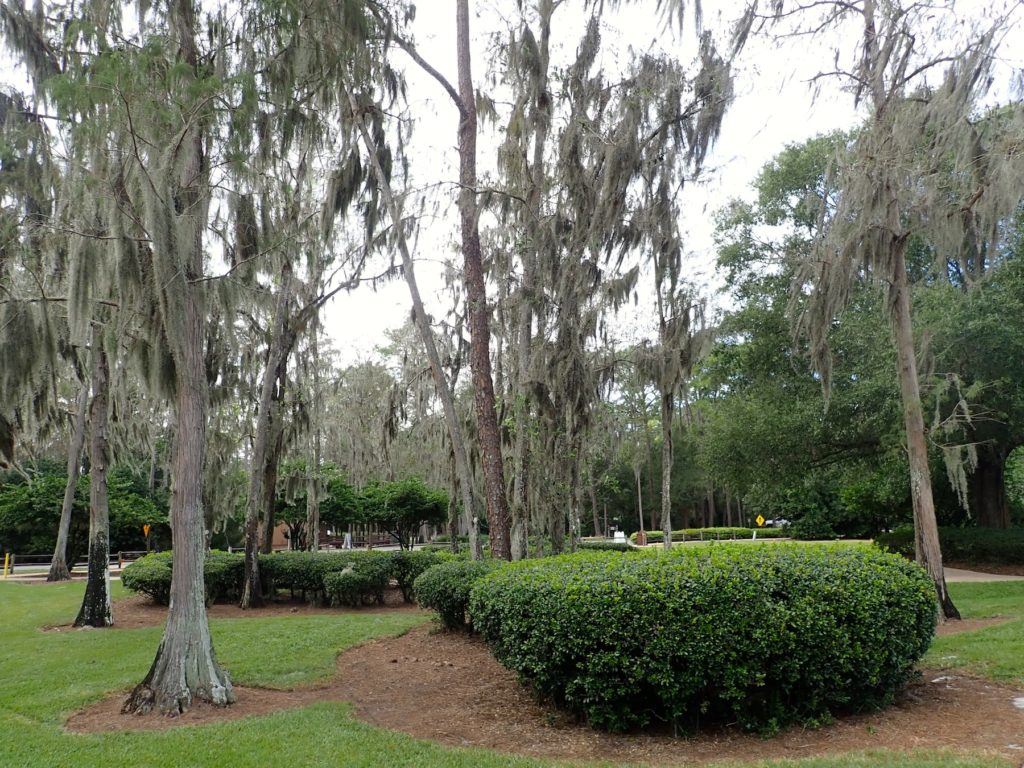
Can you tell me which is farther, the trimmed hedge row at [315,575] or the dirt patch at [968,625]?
the trimmed hedge row at [315,575]

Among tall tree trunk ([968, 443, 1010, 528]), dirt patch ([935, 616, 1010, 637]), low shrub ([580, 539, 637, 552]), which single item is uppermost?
tall tree trunk ([968, 443, 1010, 528])

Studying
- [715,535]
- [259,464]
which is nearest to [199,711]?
[259,464]

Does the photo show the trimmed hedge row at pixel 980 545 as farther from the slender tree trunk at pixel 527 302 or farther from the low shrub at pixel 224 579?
the low shrub at pixel 224 579

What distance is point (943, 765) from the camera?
4156mm

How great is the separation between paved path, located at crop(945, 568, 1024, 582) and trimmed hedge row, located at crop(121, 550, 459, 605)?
10850 mm

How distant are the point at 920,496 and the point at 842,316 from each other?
682 centimetres

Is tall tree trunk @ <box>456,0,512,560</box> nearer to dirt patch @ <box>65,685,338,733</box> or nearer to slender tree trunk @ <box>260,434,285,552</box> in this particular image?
dirt patch @ <box>65,685,338,733</box>

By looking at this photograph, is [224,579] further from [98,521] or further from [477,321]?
[477,321]

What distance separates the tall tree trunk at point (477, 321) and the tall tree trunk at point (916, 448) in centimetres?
548

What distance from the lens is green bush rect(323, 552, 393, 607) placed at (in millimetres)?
13492

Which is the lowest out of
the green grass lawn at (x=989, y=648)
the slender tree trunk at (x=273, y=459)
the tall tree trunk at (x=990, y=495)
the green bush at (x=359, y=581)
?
the green grass lawn at (x=989, y=648)

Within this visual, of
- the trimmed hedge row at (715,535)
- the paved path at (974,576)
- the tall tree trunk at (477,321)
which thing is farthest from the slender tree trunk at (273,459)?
the trimmed hedge row at (715,535)

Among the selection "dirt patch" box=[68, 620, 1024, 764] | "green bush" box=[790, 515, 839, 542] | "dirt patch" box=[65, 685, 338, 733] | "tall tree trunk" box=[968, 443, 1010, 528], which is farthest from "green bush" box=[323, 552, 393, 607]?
"green bush" box=[790, 515, 839, 542]

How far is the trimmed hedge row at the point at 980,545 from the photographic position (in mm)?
17672
